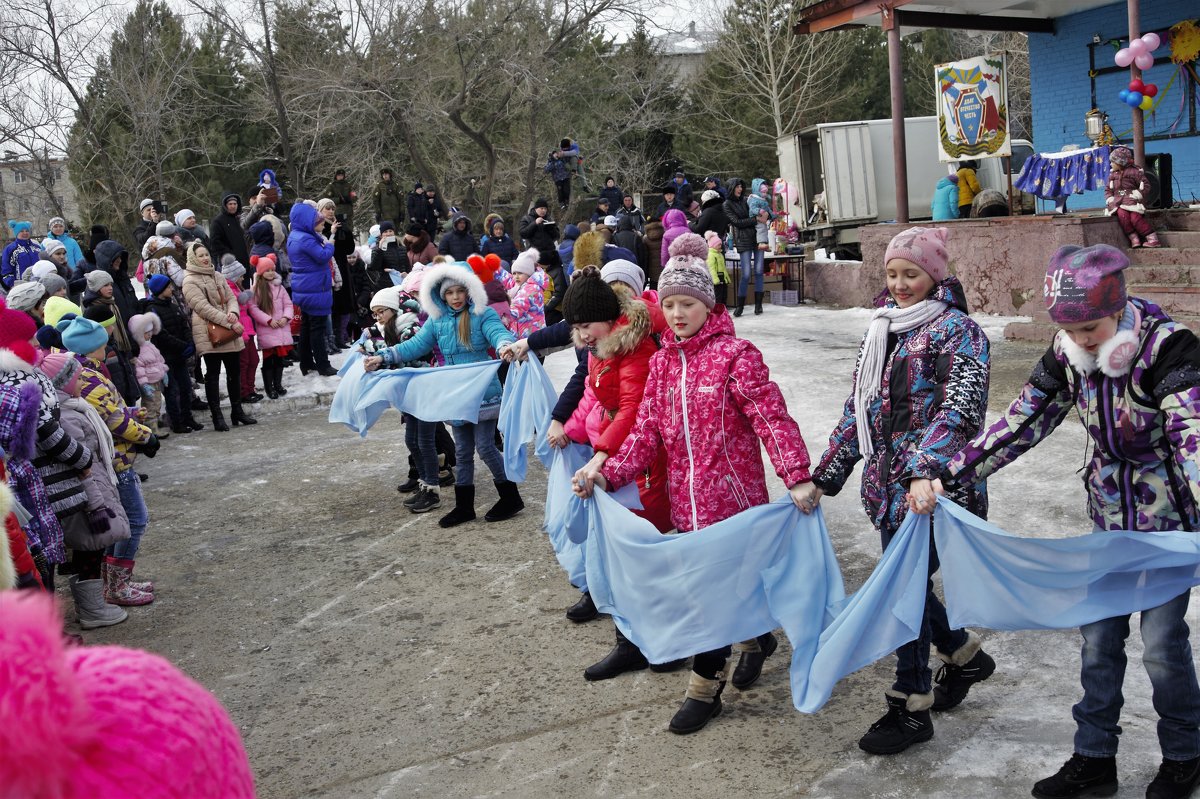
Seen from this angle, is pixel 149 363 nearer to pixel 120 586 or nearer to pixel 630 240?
pixel 120 586

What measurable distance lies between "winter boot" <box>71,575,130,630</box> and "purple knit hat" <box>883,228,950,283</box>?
4.59 meters

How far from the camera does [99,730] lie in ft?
3.64

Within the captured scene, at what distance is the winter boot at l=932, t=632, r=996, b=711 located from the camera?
13.7 ft

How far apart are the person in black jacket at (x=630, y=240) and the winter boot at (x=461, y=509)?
7449mm

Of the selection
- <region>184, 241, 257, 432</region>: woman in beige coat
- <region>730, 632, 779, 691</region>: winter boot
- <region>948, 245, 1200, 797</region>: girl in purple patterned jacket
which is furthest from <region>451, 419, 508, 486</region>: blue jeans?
<region>184, 241, 257, 432</region>: woman in beige coat

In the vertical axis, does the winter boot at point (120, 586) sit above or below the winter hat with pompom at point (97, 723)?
below

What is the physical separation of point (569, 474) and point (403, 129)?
781 inches

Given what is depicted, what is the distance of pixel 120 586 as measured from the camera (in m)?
6.32

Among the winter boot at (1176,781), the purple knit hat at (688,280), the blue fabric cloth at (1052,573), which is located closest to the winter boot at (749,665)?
the blue fabric cloth at (1052,573)

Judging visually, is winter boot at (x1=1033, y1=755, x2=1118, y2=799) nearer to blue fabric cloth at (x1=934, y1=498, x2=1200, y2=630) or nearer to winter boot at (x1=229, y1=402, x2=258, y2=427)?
blue fabric cloth at (x1=934, y1=498, x2=1200, y2=630)

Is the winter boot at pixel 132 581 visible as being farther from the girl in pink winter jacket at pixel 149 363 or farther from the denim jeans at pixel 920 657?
the denim jeans at pixel 920 657

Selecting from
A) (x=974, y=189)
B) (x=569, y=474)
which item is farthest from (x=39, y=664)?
(x=974, y=189)

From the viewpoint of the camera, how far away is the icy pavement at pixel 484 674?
3910 mm

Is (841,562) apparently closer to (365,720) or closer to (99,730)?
(365,720)
